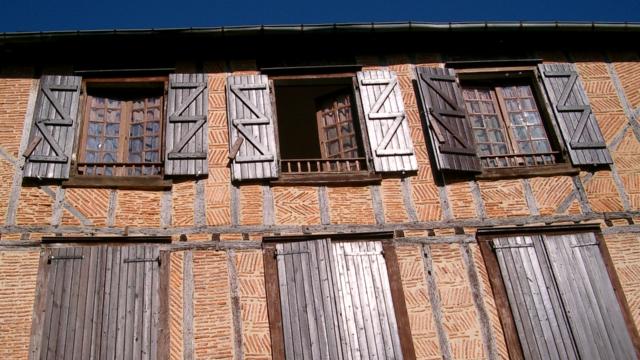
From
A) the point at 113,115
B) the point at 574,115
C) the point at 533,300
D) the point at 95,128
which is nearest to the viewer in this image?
the point at 533,300

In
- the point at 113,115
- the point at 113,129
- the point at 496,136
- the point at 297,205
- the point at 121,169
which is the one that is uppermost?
the point at 113,115

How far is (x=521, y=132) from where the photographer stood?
27.5 ft

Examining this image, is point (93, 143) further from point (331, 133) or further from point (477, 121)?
point (477, 121)

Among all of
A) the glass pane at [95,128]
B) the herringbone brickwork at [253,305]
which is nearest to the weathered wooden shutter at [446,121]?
the herringbone brickwork at [253,305]

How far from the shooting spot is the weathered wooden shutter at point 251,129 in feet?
24.8

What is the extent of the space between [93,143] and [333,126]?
10.9 ft

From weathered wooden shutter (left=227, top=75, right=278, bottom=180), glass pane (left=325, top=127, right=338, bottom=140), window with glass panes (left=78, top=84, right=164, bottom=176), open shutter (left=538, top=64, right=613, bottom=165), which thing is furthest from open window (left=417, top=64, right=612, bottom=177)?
window with glass panes (left=78, top=84, right=164, bottom=176)

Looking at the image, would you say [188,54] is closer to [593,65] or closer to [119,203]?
[119,203]

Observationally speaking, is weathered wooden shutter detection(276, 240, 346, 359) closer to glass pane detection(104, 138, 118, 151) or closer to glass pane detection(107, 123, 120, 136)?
glass pane detection(104, 138, 118, 151)

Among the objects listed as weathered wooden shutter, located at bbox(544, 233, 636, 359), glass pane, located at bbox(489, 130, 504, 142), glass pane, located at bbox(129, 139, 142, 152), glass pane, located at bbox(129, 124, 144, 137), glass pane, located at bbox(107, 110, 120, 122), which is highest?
glass pane, located at bbox(107, 110, 120, 122)

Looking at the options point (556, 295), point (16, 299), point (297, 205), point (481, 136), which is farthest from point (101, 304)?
point (481, 136)

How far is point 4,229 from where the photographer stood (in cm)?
686

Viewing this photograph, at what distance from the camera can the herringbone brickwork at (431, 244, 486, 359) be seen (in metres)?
6.55

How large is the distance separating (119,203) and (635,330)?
625 cm
